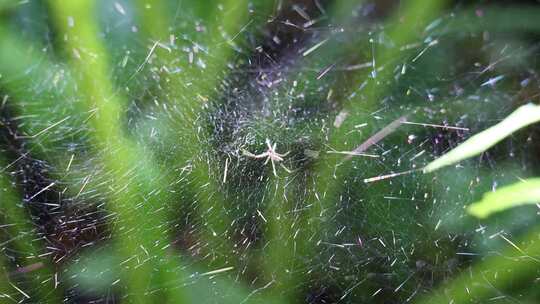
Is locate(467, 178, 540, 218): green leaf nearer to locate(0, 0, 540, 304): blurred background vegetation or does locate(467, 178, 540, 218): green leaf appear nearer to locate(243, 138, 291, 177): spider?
A: locate(0, 0, 540, 304): blurred background vegetation

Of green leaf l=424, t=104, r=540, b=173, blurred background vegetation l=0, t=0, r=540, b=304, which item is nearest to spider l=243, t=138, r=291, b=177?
blurred background vegetation l=0, t=0, r=540, b=304

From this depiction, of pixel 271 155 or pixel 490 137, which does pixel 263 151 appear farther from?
pixel 490 137

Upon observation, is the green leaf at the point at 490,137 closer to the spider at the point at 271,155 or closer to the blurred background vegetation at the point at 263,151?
the blurred background vegetation at the point at 263,151

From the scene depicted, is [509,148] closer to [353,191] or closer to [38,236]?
[353,191]

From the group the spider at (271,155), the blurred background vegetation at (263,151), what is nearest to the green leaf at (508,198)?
the blurred background vegetation at (263,151)

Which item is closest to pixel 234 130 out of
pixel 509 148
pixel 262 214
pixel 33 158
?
pixel 262 214
